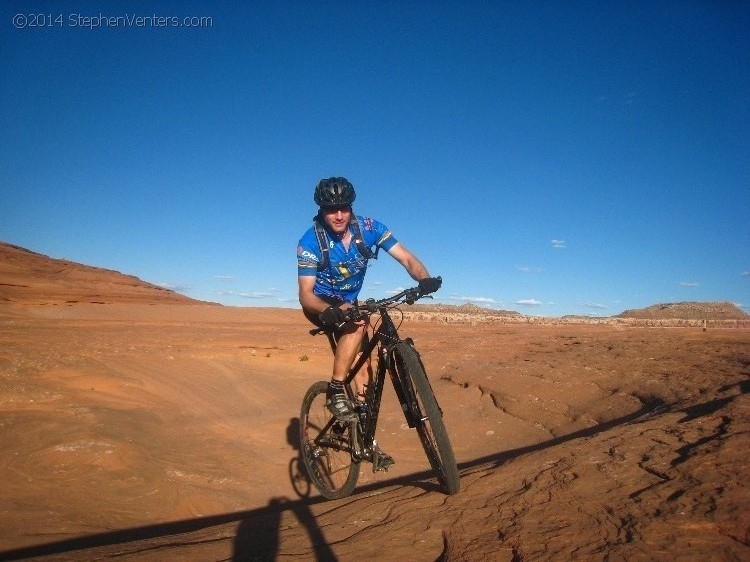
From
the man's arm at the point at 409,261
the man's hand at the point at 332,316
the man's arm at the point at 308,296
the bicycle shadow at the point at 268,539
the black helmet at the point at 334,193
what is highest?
A: the black helmet at the point at 334,193

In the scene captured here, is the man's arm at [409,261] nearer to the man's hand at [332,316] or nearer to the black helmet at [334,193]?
the black helmet at [334,193]

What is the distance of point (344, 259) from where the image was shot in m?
4.43

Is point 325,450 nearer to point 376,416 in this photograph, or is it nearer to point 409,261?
point 376,416

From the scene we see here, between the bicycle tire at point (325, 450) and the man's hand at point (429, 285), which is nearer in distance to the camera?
the man's hand at point (429, 285)

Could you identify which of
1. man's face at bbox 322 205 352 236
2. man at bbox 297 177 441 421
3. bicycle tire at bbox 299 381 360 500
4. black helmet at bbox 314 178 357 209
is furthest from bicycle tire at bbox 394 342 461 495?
black helmet at bbox 314 178 357 209

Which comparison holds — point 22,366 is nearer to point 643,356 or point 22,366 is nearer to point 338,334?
point 338,334

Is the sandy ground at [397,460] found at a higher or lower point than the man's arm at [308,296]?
lower

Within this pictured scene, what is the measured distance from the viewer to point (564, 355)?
9805mm

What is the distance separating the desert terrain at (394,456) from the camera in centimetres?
255

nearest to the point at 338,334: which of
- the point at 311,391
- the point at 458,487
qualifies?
the point at 311,391

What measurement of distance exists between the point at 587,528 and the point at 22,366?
795 centimetres

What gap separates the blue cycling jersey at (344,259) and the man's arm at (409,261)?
0.21ft

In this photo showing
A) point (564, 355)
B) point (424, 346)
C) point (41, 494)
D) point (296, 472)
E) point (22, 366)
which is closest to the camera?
point (41, 494)

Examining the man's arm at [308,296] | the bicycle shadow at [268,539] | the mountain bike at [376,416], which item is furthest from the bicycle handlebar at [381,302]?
the bicycle shadow at [268,539]
